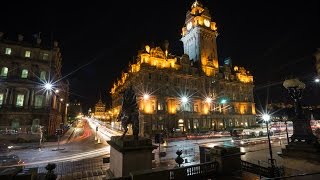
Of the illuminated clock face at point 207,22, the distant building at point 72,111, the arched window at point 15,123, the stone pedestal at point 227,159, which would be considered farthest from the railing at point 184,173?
the distant building at point 72,111

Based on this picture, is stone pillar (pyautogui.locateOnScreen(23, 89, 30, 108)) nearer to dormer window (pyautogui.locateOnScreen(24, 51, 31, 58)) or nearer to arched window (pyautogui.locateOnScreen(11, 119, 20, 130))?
arched window (pyautogui.locateOnScreen(11, 119, 20, 130))

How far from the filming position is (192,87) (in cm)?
5759

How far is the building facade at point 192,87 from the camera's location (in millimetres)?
49625

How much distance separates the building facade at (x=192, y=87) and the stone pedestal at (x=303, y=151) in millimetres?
32263

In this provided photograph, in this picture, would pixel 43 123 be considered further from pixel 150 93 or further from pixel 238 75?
pixel 238 75

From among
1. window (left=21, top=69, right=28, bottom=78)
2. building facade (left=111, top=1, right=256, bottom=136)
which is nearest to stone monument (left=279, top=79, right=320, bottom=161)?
building facade (left=111, top=1, right=256, bottom=136)

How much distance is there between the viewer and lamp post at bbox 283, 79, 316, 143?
1605 cm

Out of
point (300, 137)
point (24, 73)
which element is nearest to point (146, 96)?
point (24, 73)

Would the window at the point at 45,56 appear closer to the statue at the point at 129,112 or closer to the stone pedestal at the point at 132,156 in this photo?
the statue at the point at 129,112

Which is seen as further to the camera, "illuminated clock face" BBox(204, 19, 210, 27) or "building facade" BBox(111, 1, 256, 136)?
"illuminated clock face" BBox(204, 19, 210, 27)

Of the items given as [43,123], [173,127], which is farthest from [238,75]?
[43,123]

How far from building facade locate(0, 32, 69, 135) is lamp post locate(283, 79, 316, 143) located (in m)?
38.6

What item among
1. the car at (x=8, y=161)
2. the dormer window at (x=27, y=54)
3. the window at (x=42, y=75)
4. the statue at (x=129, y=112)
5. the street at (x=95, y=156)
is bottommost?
the street at (x=95, y=156)

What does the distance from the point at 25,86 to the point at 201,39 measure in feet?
172
